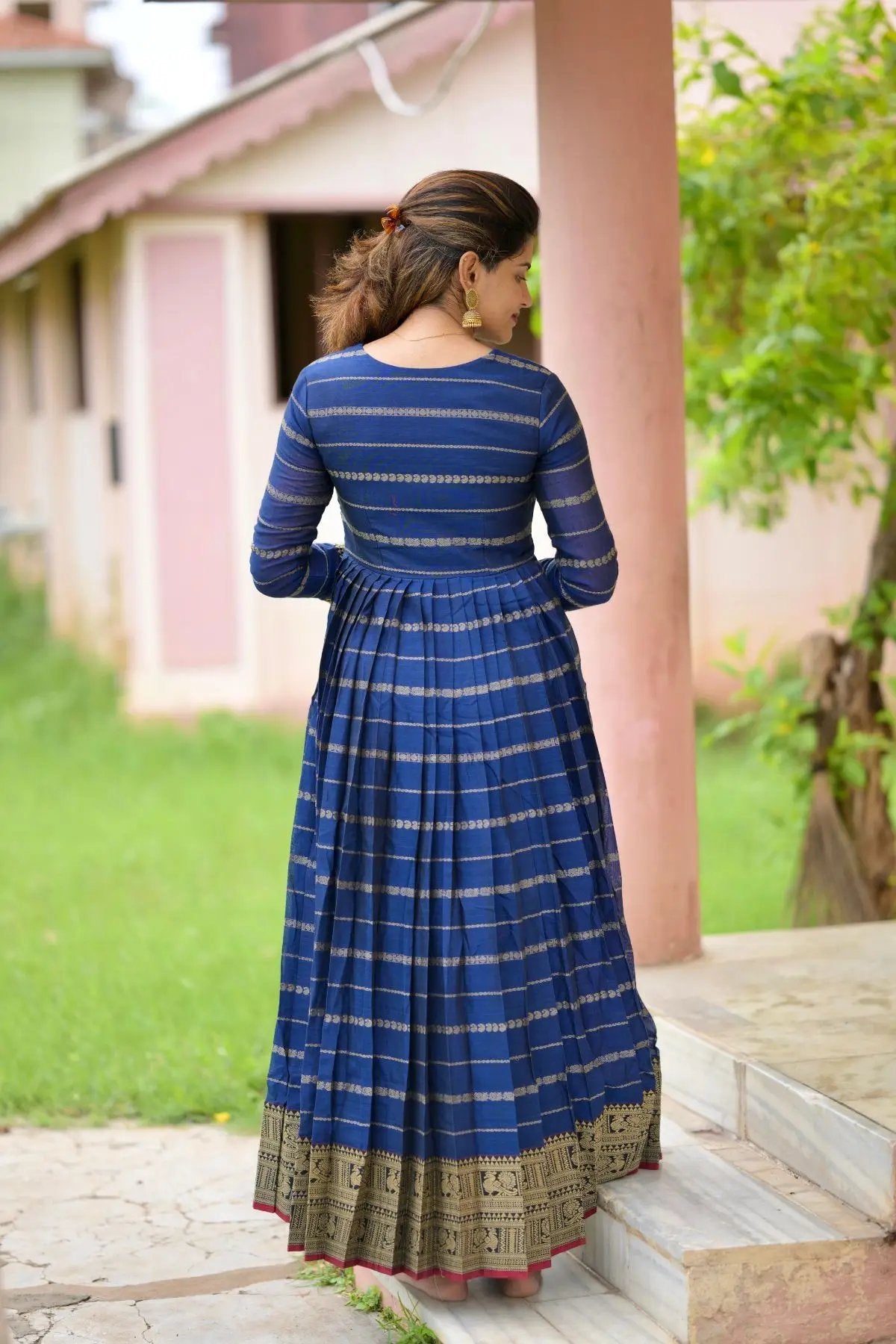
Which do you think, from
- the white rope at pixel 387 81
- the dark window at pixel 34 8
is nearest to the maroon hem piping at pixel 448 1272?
the white rope at pixel 387 81

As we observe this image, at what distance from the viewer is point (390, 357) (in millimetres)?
2943

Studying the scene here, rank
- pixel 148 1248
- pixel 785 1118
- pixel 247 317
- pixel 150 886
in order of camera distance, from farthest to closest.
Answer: pixel 247 317 → pixel 150 886 → pixel 148 1248 → pixel 785 1118

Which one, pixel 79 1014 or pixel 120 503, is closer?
pixel 79 1014

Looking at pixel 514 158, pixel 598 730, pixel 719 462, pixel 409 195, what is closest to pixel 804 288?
pixel 719 462

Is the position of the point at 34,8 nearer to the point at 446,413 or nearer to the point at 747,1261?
the point at 446,413

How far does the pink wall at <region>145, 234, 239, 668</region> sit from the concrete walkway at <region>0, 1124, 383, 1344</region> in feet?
24.4

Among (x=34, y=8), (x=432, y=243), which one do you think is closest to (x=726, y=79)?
(x=432, y=243)

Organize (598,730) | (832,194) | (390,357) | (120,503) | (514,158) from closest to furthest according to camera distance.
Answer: (390,357)
(598,730)
(832,194)
(514,158)
(120,503)

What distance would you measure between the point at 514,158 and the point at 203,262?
2185 mm

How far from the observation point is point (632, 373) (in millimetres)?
4266

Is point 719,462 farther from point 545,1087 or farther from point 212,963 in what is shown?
point 545,1087

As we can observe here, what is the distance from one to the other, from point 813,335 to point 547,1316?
2.87 m

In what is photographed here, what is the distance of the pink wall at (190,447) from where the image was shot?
38.8 feet

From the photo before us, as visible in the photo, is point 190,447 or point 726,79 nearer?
point 726,79
